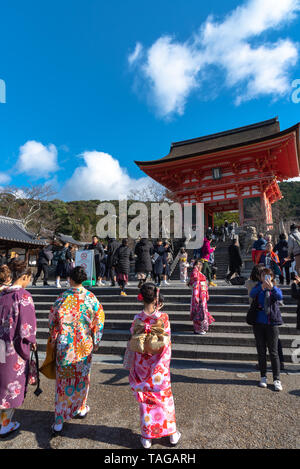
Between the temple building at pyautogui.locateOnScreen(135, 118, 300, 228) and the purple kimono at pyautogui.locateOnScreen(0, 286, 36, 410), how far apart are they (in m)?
14.9

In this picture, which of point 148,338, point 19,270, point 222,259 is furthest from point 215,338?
point 222,259

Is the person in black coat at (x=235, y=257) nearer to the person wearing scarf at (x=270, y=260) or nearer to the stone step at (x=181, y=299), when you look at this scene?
the person wearing scarf at (x=270, y=260)

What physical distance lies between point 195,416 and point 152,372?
2.93 feet

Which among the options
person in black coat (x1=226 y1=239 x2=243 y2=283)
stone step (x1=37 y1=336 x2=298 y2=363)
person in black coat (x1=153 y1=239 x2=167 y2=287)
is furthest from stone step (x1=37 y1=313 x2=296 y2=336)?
person in black coat (x1=226 y1=239 x2=243 y2=283)

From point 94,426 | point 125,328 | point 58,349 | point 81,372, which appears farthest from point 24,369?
point 125,328

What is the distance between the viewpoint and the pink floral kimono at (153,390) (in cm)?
227

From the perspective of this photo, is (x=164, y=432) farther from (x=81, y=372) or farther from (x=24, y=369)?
(x=24, y=369)

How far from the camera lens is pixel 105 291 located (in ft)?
24.1

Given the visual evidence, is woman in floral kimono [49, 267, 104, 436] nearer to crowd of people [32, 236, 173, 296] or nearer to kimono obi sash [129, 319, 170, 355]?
kimono obi sash [129, 319, 170, 355]

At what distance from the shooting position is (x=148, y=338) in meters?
2.36

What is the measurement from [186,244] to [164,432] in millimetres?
14449

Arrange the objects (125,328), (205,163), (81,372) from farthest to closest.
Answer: (205,163) → (125,328) → (81,372)

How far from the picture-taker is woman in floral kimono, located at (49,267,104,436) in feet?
8.38
